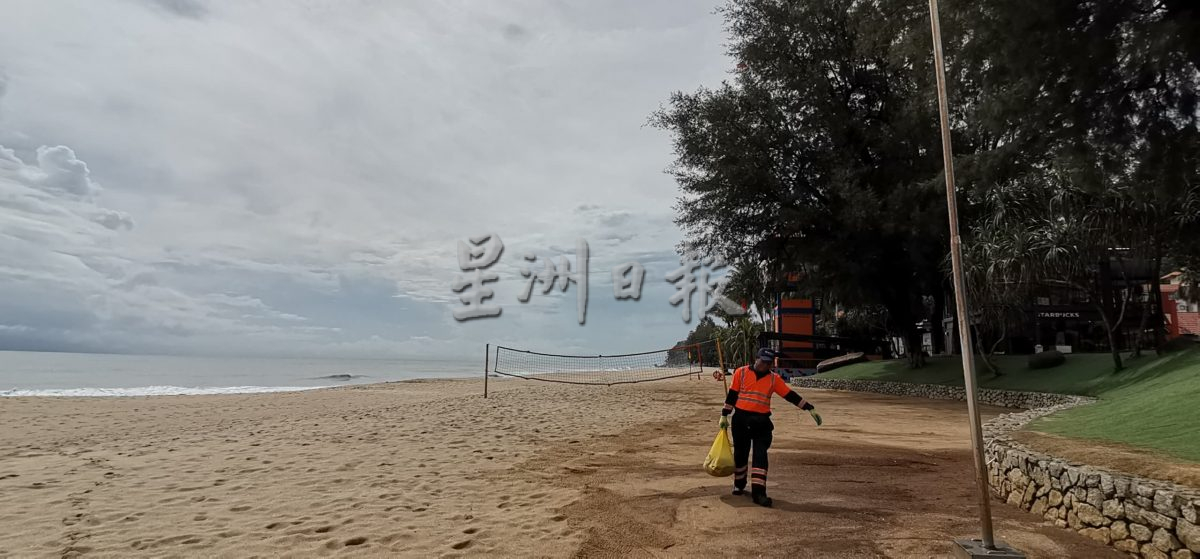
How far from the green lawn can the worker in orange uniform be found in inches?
139

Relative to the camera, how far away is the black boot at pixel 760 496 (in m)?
6.13

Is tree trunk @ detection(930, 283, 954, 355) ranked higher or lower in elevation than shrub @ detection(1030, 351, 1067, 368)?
higher

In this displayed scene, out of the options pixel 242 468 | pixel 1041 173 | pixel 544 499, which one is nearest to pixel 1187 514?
pixel 544 499

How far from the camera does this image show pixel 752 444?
6.45 m

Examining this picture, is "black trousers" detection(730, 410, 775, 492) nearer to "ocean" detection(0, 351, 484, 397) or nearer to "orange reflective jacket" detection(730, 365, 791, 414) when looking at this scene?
"orange reflective jacket" detection(730, 365, 791, 414)

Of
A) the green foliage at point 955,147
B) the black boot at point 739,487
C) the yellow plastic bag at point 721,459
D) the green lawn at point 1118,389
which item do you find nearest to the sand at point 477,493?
the black boot at point 739,487

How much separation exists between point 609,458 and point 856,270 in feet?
49.3

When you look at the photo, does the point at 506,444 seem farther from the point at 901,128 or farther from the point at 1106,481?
the point at 901,128

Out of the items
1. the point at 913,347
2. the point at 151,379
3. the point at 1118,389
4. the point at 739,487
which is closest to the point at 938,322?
the point at 913,347

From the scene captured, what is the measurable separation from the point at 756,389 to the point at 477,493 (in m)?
3.12

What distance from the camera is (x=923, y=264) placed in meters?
21.1

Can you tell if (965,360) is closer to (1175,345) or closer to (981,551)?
(981,551)

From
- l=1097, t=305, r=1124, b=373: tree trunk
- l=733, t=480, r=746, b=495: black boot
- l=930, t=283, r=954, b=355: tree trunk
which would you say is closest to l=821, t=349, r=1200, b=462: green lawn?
l=1097, t=305, r=1124, b=373: tree trunk

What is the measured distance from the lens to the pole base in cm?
418
